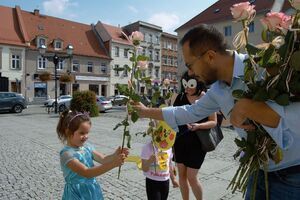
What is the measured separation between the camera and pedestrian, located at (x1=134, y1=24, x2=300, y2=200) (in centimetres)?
136

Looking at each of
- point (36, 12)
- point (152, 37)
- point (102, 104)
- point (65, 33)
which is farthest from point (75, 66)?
point (102, 104)

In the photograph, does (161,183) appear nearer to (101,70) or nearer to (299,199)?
(299,199)

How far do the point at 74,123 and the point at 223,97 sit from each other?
1299mm

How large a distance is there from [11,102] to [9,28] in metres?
19.5

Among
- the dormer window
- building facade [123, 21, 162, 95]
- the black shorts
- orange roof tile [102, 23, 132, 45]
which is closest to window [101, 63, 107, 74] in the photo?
orange roof tile [102, 23, 132, 45]

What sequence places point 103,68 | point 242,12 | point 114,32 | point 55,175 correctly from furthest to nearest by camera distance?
point 114,32 → point 103,68 → point 55,175 → point 242,12

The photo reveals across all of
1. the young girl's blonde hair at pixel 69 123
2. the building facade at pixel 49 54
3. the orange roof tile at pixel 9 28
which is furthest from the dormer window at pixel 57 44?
the young girl's blonde hair at pixel 69 123

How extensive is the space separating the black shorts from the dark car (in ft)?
66.6

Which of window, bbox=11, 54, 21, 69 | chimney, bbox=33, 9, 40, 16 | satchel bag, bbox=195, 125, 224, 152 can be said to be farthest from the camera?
chimney, bbox=33, 9, 40, 16

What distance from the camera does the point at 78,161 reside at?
249 centimetres

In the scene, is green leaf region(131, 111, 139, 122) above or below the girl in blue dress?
above

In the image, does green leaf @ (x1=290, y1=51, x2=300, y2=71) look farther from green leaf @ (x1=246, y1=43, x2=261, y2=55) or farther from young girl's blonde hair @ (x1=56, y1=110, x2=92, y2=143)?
young girl's blonde hair @ (x1=56, y1=110, x2=92, y2=143)

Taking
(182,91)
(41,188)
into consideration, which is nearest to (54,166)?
(41,188)

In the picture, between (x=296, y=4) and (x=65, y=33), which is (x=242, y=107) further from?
(x=65, y=33)
